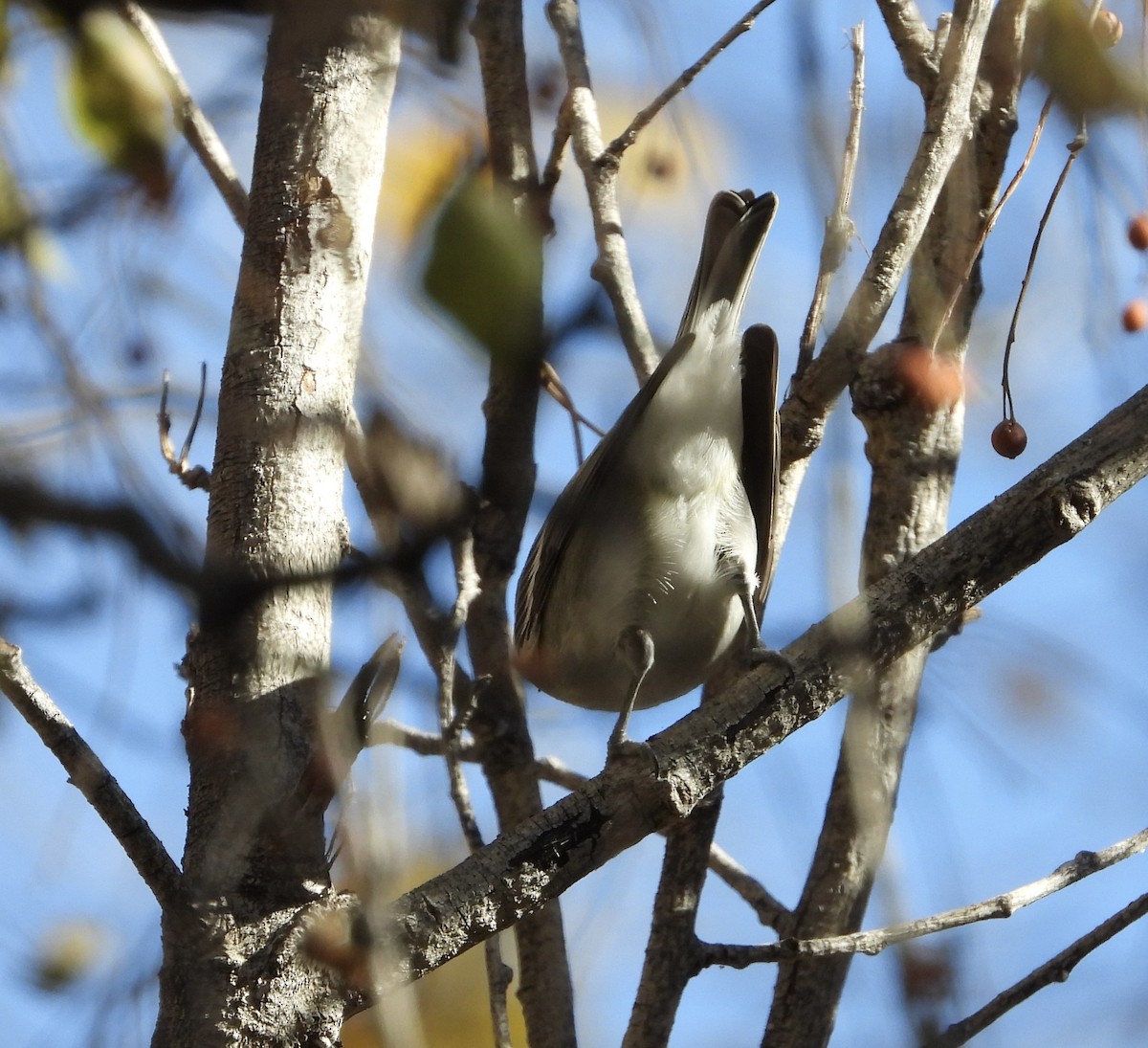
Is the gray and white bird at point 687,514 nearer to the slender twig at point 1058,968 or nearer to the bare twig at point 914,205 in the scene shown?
the bare twig at point 914,205

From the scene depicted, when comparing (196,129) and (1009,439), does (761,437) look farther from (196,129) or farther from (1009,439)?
(196,129)

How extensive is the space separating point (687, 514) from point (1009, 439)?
0.85 meters

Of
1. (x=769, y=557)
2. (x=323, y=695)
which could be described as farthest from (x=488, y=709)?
(x=323, y=695)

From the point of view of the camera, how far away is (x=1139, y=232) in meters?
2.94

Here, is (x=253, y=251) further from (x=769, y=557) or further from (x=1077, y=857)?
(x=1077, y=857)

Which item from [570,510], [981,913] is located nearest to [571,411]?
[570,510]

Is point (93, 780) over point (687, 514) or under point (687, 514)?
under

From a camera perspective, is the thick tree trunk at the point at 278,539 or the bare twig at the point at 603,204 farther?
the bare twig at the point at 603,204

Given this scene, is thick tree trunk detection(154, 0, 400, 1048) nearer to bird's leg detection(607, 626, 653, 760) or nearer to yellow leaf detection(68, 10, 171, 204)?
yellow leaf detection(68, 10, 171, 204)

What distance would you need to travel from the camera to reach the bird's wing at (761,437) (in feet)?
10.0

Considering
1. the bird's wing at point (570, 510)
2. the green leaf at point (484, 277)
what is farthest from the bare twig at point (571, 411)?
the green leaf at point (484, 277)

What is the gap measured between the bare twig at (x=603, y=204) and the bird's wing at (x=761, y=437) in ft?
0.82

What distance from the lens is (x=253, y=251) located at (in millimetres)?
2408

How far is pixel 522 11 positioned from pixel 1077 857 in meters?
2.40
